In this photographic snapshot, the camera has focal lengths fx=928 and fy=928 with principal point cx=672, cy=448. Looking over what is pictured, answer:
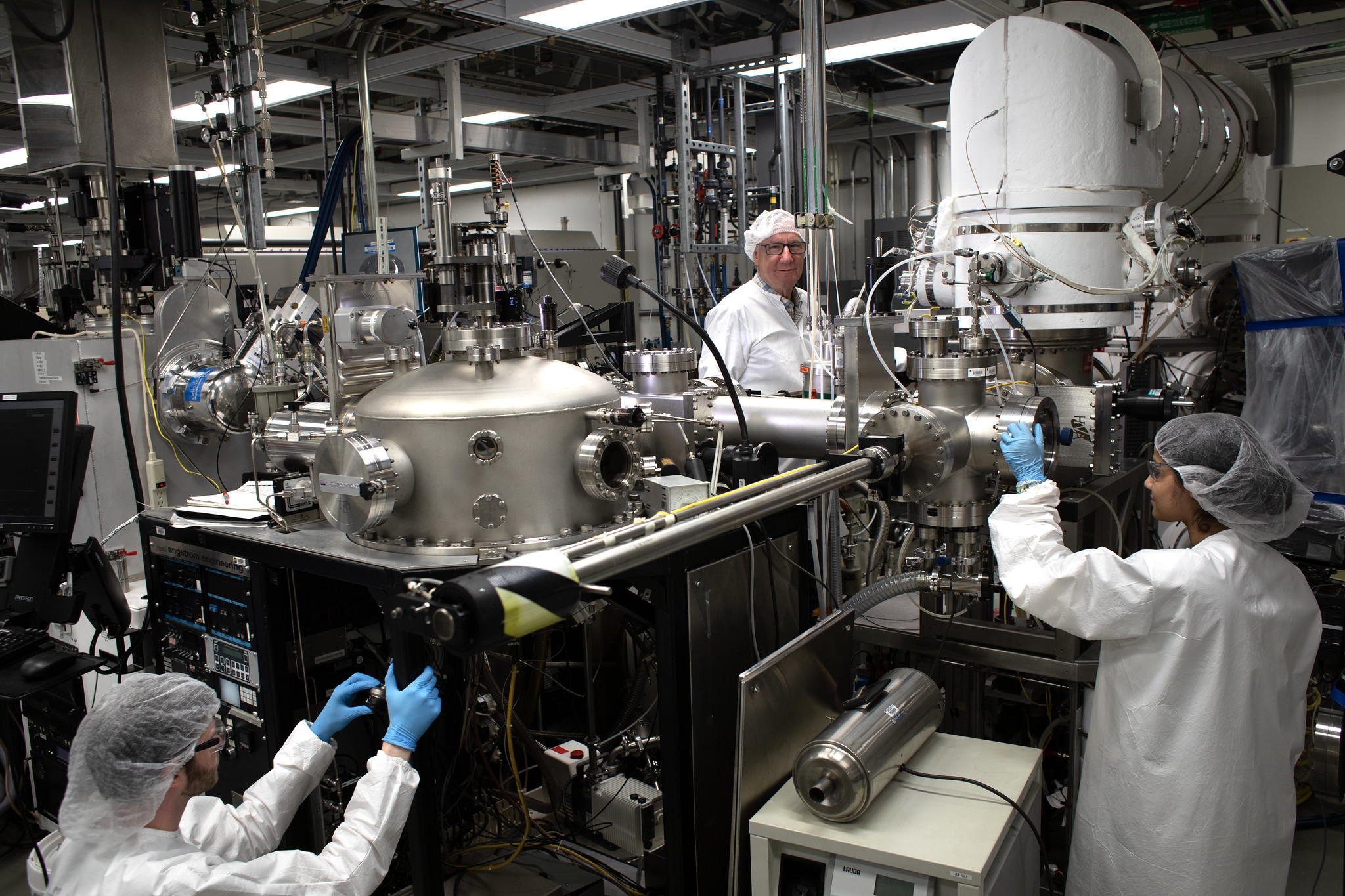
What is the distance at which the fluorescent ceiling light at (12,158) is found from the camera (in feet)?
20.8

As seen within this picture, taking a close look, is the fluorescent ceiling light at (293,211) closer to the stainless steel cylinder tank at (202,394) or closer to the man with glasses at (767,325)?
the stainless steel cylinder tank at (202,394)

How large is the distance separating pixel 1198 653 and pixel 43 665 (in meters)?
2.02

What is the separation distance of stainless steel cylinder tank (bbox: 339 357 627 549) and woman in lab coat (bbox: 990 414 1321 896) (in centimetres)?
70

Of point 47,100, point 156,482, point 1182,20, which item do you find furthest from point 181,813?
point 1182,20

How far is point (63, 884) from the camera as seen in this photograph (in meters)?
1.09

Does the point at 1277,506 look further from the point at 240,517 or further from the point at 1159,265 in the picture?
the point at 240,517

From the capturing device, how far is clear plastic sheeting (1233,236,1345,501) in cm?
264

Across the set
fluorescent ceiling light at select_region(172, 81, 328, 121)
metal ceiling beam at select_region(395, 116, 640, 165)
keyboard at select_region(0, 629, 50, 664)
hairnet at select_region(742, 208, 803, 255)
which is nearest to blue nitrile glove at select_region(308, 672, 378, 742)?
keyboard at select_region(0, 629, 50, 664)

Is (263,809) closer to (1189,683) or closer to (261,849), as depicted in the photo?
(261,849)

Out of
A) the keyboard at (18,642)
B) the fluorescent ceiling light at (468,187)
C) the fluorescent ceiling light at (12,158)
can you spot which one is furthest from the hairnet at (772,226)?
the fluorescent ceiling light at (468,187)

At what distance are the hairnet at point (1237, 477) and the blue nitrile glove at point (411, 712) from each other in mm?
1195

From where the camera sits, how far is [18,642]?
1842 mm

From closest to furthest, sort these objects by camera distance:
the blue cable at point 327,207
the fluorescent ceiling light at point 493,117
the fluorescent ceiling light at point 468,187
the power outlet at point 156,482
Answer: the blue cable at point 327,207 → the power outlet at point 156,482 → the fluorescent ceiling light at point 493,117 → the fluorescent ceiling light at point 468,187

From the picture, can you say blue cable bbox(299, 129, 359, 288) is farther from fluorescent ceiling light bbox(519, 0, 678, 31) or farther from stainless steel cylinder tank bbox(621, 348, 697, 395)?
stainless steel cylinder tank bbox(621, 348, 697, 395)
